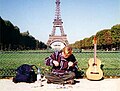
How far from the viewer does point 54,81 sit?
27.8 feet

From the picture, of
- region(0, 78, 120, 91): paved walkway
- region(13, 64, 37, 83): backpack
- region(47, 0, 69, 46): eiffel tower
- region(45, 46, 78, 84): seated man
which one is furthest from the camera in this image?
region(47, 0, 69, 46): eiffel tower

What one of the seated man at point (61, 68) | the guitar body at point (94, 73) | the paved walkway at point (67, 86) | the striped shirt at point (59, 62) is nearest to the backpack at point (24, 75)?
the paved walkway at point (67, 86)

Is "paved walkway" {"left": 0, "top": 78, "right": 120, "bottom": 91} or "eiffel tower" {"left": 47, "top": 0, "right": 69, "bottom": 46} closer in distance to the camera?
"paved walkway" {"left": 0, "top": 78, "right": 120, "bottom": 91}

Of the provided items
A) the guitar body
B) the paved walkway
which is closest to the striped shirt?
the paved walkway

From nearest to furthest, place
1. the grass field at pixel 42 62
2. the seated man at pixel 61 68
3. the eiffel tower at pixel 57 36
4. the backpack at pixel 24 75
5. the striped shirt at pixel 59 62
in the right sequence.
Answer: the seated man at pixel 61 68 → the striped shirt at pixel 59 62 → the backpack at pixel 24 75 → the grass field at pixel 42 62 → the eiffel tower at pixel 57 36

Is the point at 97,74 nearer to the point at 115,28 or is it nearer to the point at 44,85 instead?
the point at 44,85

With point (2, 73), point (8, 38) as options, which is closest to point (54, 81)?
point (2, 73)

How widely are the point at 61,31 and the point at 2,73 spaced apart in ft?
166

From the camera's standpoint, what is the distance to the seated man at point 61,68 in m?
8.38

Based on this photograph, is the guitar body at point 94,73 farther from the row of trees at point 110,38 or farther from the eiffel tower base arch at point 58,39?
the row of trees at point 110,38

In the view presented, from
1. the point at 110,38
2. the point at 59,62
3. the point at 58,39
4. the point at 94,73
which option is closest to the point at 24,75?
the point at 59,62

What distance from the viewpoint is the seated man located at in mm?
8383

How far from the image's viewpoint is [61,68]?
28.2 feet

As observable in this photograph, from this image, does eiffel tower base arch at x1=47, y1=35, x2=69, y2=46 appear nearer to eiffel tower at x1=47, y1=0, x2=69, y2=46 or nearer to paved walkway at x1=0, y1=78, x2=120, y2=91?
eiffel tower at x1=47, y1=0, x2=69, y2=46
